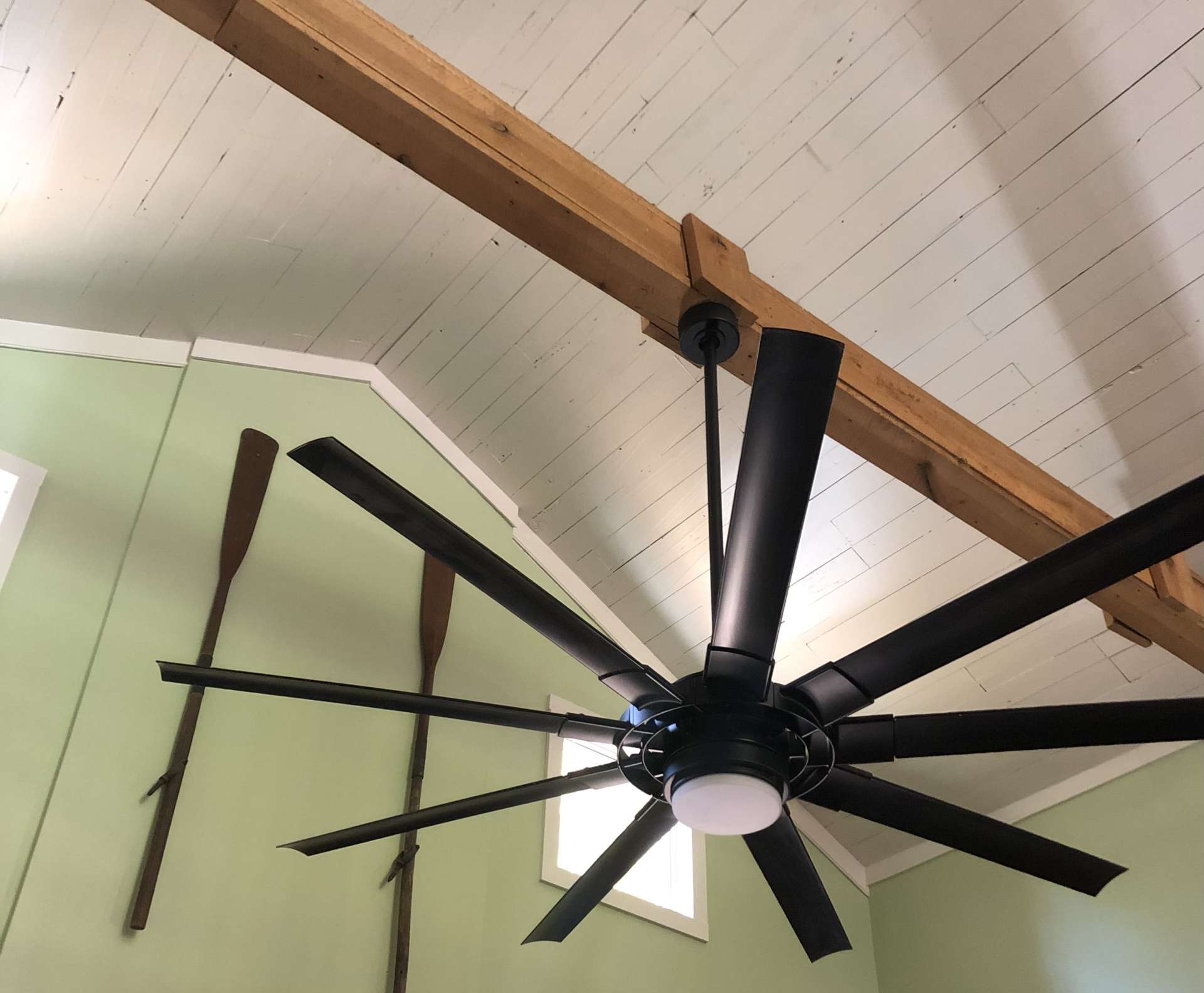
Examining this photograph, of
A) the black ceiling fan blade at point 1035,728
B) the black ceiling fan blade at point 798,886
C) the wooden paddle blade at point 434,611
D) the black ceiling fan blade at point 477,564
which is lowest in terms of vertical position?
the black ceiling fan blade at point 798,886

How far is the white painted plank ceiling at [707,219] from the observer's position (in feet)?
→ 8.20

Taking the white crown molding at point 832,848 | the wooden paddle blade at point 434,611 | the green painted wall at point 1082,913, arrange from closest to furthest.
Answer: the wooden paddle blade at point 434,611, the green painted wall at point 1082,913, the white crown molding at point 832,848

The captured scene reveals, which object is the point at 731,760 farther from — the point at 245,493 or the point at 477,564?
the point at 245,493

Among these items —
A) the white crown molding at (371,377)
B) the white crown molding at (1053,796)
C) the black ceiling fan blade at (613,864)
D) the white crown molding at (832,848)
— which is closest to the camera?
the black ceiling fan blade at (613,864)

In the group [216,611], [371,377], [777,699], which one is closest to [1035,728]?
[777,699]

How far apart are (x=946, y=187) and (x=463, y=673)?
1.91 m

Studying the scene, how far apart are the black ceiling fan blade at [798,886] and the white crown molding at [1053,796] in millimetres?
2180

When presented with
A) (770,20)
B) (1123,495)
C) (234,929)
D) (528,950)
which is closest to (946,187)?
(770,20)

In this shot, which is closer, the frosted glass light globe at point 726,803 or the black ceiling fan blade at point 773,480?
the black ceiling fan blade at point 773,480

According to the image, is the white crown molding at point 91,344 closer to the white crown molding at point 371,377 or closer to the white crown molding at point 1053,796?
the white crown molding at point 371,377

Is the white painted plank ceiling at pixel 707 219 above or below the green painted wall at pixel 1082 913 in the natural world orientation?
above

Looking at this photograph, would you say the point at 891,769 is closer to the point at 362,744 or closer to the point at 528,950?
the point at 528,950

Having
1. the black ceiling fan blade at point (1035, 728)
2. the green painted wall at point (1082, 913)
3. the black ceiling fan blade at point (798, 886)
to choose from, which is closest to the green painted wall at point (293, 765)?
the green painted wall at point (1082, 913)

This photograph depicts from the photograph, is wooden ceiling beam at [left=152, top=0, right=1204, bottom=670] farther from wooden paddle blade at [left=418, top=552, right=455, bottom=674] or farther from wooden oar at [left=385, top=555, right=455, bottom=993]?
wooden paddle blade at [left=418, top=552, right=455, bottom=674]
